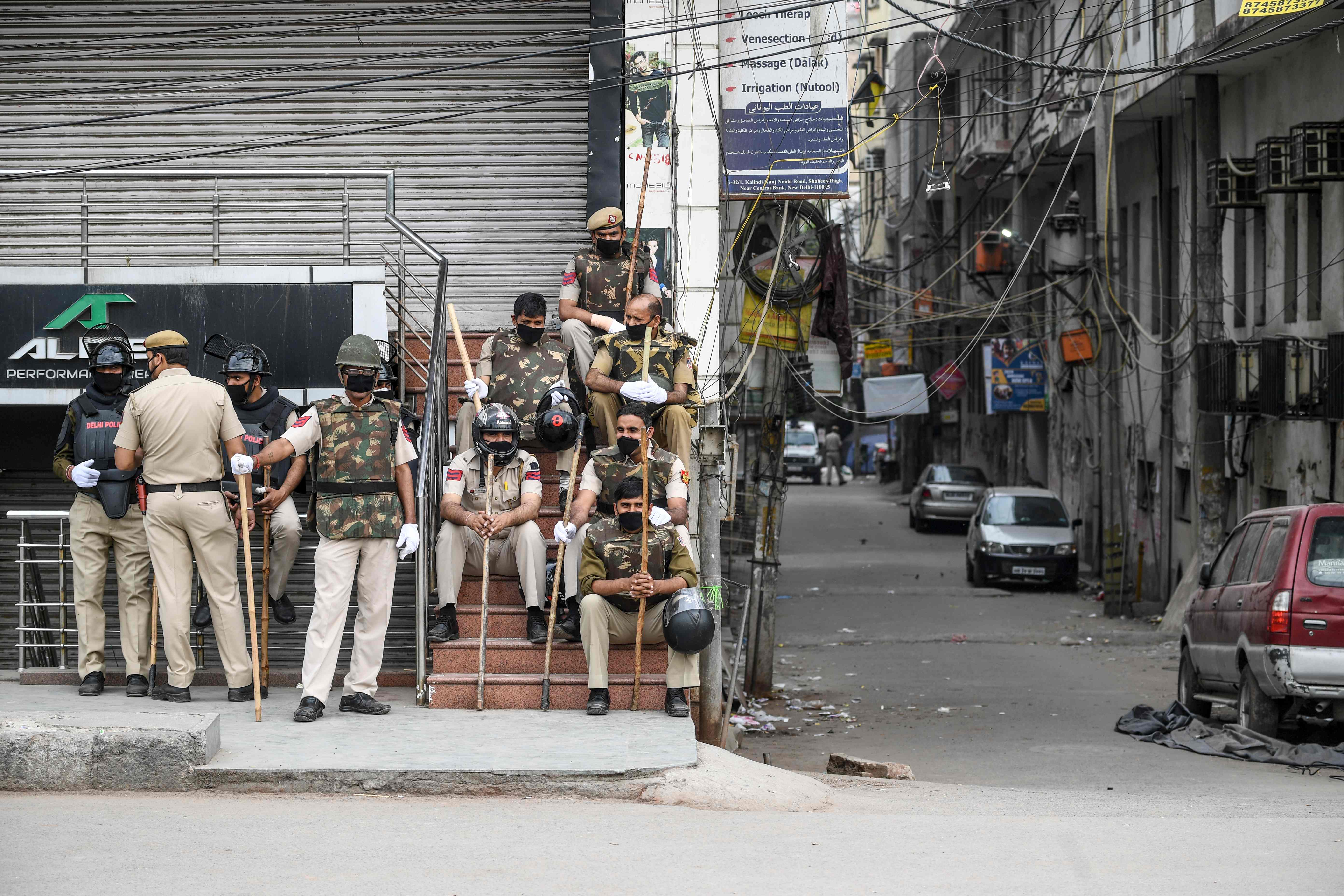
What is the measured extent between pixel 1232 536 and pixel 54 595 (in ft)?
32.4

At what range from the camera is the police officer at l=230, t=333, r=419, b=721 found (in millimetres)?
8672

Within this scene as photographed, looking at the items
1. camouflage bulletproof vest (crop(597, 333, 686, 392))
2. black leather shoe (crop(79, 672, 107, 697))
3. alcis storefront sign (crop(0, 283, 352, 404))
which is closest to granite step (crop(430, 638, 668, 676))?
camouflage bulletproof vest (crop(597, 333, 686, 392))

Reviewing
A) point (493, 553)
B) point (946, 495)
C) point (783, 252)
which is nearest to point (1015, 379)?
point (946, 495)

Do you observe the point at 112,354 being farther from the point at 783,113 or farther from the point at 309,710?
the point at 783,113

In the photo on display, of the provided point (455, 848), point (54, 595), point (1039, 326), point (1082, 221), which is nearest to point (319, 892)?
point (455, 848)

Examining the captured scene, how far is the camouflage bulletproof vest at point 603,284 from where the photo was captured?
1095 cm

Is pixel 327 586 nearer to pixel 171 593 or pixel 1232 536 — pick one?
pixel 171 593

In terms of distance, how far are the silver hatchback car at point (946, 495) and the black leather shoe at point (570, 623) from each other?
27.4 meters

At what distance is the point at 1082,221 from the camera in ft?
80.8

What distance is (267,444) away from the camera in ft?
31.8

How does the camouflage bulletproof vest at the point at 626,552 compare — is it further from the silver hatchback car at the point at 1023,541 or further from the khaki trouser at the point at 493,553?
the silver hatchback car at the point at 1023,541

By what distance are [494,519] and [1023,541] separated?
17.9 m

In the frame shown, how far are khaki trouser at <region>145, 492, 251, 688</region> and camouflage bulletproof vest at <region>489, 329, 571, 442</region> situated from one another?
2.06 metres

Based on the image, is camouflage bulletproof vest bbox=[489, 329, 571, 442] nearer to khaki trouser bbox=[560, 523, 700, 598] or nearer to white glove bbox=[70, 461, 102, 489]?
khaki trouser bbox=[560, 523, 700, 598]
